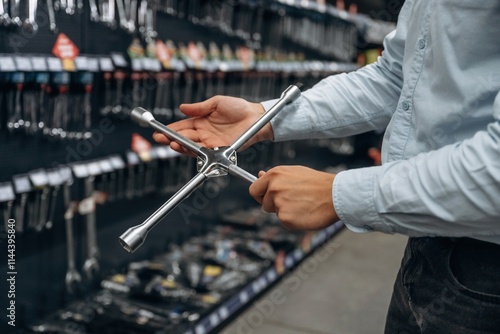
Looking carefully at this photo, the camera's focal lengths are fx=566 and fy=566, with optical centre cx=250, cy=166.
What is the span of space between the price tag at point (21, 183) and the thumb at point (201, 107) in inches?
43.0

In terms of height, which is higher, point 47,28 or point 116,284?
point 47,28

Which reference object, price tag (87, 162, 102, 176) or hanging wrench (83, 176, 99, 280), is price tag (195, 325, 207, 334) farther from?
price tag (87, 162, 102, 176)

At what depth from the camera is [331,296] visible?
326 cm

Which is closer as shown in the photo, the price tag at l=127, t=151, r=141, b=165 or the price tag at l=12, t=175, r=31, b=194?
the price tag at l=12, t=175, r=31, b=194

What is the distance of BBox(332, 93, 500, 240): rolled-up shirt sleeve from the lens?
0.79 m

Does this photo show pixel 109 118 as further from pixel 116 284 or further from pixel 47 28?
pixel 116 284

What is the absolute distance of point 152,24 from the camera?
9.05ft

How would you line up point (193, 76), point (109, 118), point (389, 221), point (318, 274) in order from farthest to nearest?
point (318, 274)
point (193, 76)
point (109, 118)
point (389, 221)

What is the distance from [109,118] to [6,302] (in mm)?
919

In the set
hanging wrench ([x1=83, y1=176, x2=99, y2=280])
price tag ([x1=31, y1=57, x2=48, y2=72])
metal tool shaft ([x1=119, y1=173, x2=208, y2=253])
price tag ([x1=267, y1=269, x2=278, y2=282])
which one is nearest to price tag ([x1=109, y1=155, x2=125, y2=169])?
hanging wrench ([x1=83, y1=176, x2=99, y2=280])

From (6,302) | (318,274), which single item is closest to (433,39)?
(6,302)

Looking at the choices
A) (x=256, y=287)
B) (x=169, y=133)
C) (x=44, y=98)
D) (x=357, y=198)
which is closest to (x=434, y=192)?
(x=357, y=198)

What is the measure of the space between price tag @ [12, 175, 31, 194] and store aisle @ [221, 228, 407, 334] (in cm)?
115

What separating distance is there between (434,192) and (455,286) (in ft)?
0.73
